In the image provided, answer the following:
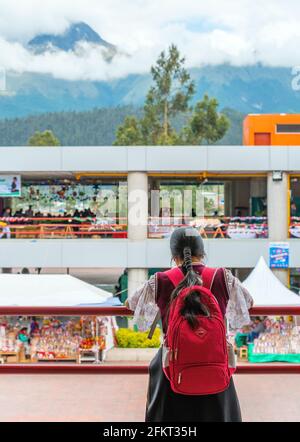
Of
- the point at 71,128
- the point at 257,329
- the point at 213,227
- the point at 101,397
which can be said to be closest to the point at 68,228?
the point at 213,227

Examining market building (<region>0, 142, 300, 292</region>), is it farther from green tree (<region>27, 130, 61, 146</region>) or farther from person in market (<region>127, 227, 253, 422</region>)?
green tree (<region>27, 130, 61, 146</region>)

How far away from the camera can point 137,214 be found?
16359 millimetres

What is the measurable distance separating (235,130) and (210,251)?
308 feet

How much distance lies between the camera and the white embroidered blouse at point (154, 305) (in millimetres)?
2189

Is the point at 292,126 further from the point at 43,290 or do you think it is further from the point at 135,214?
the point at 43,290

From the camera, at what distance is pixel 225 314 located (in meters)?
2.19

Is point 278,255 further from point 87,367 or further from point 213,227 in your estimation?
point 87,367

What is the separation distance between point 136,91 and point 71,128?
55.0m

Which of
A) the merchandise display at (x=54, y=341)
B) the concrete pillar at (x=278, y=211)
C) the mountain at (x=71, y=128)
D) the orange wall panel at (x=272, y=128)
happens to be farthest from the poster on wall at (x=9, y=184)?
the mountain at (x=71, y=128)

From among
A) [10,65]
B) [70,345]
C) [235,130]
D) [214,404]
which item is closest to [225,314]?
[214,404]

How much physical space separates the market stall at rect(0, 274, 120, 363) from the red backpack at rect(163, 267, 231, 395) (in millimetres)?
8639

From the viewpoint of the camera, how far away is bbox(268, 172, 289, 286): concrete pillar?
16359mm

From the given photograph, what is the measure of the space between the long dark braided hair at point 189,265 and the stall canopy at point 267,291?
32.7ft

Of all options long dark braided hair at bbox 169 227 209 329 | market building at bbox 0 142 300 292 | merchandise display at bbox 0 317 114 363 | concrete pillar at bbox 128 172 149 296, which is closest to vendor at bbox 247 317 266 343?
merchandise display at bbox 0 317 114 363
